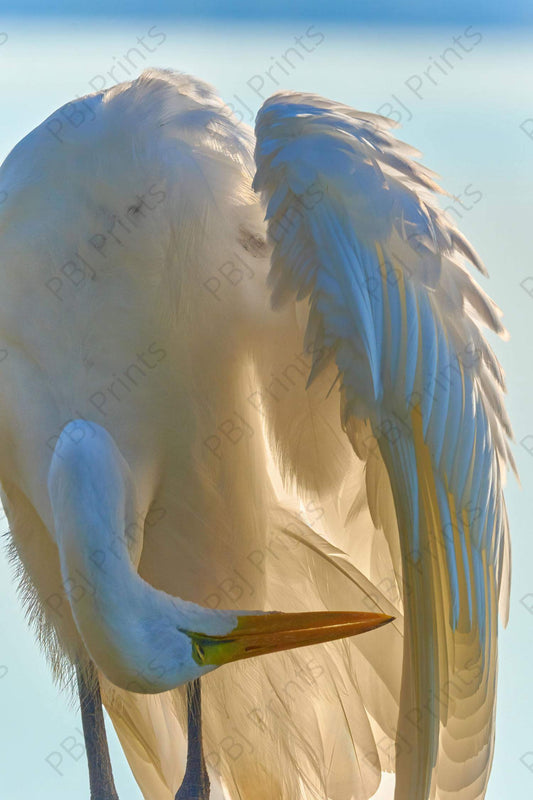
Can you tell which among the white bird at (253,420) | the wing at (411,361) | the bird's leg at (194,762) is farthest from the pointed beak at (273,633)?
the bird's leg at (194,762)

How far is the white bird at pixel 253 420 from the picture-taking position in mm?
1548

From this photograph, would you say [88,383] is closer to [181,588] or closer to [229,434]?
[229,434]

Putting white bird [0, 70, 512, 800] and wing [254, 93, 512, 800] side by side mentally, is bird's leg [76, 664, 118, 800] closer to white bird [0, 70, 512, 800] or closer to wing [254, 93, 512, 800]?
white bird [0, 70, 512, 800]

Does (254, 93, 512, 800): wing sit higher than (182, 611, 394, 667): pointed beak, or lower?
higher

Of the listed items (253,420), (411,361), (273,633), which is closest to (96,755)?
(253,420)

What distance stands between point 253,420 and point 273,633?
501 millimetres

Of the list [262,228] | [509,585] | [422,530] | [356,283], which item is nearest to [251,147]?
[262,228]

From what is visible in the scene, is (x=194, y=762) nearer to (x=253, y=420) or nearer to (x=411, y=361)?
(x=253, y=420)

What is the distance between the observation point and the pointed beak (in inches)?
58.2

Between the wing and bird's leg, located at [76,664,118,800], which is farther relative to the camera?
bird's leg, located at [76,664,118,800]

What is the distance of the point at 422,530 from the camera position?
1.61 m

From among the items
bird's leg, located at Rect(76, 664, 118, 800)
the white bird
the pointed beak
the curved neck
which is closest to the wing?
the white bird

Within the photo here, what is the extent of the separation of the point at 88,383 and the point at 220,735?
33.1 inches

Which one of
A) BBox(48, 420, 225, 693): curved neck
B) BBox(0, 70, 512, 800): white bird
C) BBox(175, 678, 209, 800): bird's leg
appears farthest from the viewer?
BBox(175, 678, 209, 800): bird's leg
